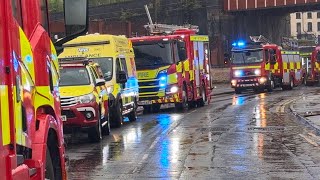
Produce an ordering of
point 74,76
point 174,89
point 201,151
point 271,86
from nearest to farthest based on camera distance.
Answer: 1. point 201,151
2. point 74,76
3. point 174,89
4. point 271,86

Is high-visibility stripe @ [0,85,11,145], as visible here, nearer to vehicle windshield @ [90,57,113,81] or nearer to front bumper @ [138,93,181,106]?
vehicle windshield @ [90,57,113,81]

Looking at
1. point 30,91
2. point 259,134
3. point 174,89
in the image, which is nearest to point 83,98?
point 259,134

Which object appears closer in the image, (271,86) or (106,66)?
(106,66)

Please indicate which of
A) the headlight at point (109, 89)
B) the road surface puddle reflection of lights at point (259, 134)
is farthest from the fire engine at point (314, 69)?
the headlight at point (109, 89)

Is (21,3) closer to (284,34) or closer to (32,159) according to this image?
(32,159)

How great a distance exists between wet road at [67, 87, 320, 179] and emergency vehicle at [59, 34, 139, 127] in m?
0.64

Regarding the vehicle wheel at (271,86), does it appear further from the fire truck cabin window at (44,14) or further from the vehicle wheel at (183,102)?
the fire truck cabin window at (44,14)

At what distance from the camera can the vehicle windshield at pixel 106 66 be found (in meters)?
17.9

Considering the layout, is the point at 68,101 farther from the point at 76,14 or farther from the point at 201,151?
the point at 76,14

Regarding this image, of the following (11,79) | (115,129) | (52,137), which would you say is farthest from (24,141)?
(115,129)

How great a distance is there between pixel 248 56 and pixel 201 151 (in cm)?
2628

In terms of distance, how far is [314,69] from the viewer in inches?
1887

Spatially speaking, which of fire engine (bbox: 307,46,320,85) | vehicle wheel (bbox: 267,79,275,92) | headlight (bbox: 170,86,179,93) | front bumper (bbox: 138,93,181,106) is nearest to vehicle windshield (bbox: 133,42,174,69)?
headlight (bbox: 170,86,179,93)

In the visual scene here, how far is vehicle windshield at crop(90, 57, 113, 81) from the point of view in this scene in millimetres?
17859
